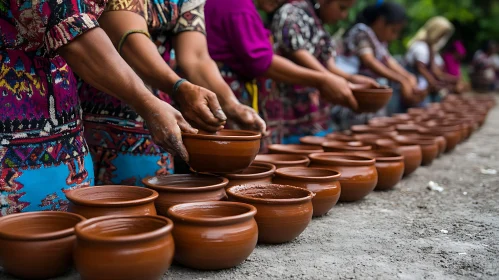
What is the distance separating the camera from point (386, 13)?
6.83m

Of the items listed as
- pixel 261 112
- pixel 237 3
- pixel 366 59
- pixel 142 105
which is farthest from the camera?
pixel 366 59

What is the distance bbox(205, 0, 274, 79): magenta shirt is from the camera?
343cm

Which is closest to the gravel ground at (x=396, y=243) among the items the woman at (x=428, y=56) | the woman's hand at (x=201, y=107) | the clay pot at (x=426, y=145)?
the woman's hand at (x=201, y=107)

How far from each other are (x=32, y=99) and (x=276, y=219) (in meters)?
1.06

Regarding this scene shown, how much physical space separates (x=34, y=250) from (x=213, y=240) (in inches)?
22.8

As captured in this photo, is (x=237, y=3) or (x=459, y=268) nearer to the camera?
(x=459, y=268)

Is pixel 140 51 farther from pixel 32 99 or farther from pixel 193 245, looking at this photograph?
pixel 193 245

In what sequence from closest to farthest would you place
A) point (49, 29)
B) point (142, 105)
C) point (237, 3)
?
point (49, 29), point (142, 105), point (237, 3)

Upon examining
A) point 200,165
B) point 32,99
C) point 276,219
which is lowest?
point 276,219

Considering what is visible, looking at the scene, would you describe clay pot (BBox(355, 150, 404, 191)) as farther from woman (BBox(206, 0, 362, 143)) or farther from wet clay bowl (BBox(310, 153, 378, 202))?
woman (BBox(206, 0, 362, 143))

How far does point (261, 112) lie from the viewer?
4.27 m

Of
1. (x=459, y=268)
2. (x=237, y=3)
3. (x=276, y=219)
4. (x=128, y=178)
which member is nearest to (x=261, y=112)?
(x=237, y=3)

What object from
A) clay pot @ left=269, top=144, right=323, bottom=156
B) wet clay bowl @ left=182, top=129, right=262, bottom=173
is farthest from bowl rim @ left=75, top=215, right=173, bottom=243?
clay pot @ left=269, top=144, right=323, bottom=156

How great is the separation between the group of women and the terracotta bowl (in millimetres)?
117
